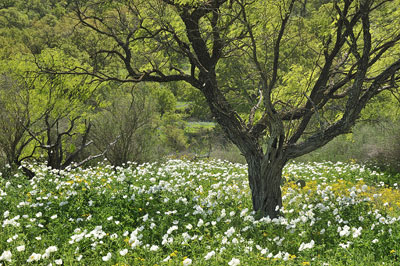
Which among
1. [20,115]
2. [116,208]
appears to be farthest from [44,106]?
[116,208]

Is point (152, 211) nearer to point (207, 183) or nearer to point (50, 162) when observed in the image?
point (207, 183)

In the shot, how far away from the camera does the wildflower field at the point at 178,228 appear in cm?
358

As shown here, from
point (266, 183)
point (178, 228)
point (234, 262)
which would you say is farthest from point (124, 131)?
point (234, 262)

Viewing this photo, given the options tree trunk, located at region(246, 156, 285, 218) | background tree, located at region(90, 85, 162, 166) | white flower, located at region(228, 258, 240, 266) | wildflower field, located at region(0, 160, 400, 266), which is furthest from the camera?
background tree, located at region(90, 85, 162, 166)

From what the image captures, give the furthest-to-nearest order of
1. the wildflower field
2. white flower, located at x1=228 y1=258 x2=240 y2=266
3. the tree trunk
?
the tree trunk, the wildflower field, white flower, located at x1=228 y1=258 x2=240 y2=266

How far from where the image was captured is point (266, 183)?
17.3ft

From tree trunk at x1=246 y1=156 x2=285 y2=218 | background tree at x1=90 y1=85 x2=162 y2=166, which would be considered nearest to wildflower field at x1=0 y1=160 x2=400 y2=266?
tree trunk at x1=246 y1=156 x2=285 y2=218

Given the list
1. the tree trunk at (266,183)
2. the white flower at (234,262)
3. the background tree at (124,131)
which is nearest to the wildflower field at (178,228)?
the white flower at (234,262)

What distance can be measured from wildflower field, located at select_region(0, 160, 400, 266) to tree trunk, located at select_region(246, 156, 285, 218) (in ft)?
0.93

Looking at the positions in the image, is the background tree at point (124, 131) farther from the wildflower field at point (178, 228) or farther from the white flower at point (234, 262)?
the white flower at point (234, 262)

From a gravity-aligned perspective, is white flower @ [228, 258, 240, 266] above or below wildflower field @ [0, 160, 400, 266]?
above

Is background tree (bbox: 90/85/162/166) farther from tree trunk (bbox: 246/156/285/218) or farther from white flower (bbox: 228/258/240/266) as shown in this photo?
white flower (bbox: 228/258/240/266)

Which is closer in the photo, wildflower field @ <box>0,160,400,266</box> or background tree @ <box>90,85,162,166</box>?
wildflower field @ <box>0,160,400,266</box>

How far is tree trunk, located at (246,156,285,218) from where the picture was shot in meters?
5.22
